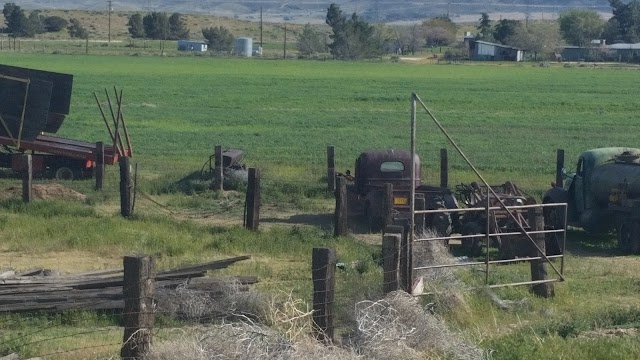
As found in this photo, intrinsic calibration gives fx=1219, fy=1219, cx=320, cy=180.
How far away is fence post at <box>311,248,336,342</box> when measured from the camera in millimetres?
10344

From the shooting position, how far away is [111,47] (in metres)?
149

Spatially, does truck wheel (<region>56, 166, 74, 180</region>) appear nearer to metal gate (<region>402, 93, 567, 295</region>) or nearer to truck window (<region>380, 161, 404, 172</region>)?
truck window (<region>380, 161, 404, 172</region>)

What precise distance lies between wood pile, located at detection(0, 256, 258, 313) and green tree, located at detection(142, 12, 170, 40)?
165 metres

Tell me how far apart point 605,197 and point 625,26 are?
17073 cm

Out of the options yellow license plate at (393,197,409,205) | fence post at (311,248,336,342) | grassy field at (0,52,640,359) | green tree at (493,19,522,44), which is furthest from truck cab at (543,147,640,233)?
green tree at (493,19,522,44)

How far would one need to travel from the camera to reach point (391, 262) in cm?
1169

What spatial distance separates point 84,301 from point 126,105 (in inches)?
1743

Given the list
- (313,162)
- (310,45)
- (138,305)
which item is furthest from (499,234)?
(310,45)

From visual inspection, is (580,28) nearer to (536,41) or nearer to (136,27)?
(536,41)

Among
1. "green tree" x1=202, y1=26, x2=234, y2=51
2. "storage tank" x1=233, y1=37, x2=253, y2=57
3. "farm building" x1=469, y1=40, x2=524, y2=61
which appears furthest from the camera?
"green tree" x1=202, y1=26, x2=234, y2=51

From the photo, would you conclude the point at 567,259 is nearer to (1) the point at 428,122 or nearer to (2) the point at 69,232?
(2) the point at 69,232

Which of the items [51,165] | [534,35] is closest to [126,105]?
[51,165]

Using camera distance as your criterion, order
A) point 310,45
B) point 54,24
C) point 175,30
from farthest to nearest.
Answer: point 54,24 < point 175,30 < point 310,45

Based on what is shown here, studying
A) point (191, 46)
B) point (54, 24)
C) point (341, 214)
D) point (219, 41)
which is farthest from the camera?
point (54, 24)
